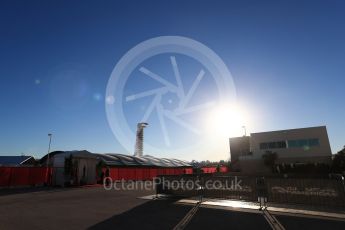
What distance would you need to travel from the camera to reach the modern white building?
43.8 m

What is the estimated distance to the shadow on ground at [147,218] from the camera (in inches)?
328

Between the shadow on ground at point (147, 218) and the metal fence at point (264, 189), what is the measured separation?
294 centimetres

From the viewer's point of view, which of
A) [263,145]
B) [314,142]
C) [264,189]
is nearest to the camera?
[264,189]

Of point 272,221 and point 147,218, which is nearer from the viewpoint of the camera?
point 272,221

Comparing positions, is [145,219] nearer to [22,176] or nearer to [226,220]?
[226,220]

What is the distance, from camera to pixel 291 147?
46094 millimetres

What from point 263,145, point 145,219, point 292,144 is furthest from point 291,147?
point 145,219

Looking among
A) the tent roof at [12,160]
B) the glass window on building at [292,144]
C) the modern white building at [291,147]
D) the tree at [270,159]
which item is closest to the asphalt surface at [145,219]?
the tree at [270,159]

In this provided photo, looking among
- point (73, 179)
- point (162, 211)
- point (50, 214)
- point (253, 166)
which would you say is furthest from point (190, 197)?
point (253, 166)

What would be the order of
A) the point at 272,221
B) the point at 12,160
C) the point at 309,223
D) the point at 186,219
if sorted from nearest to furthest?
the point at 309,223, the point at 272,221, the point at 186,219, the point at 12,160

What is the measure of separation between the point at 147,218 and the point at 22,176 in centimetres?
2361

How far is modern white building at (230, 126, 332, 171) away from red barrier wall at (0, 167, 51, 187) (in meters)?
37.9

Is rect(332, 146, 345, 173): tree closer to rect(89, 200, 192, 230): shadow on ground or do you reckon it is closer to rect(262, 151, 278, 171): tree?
rect(262, 151, 278, 171): tree

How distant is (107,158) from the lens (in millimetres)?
41781
